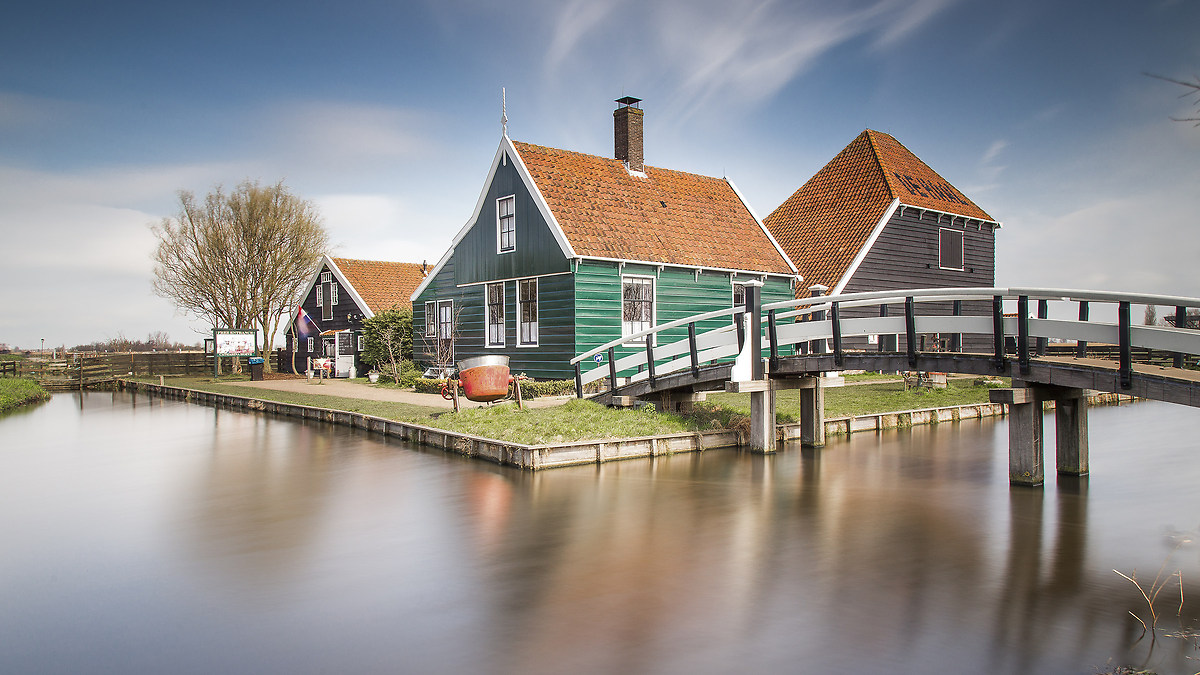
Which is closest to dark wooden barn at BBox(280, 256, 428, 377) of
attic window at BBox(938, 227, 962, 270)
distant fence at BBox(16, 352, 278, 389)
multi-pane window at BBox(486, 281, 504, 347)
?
distant fence at BBox(16, 352, 278, 389)

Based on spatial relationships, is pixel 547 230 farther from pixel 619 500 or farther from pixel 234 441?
pixel 619 500

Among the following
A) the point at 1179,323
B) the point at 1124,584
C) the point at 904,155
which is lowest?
the point at 1124,584

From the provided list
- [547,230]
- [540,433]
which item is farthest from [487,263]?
[540,433]

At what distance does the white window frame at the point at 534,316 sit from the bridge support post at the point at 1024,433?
41.5ft

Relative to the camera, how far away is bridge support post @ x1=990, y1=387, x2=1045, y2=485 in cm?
995

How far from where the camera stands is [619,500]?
9922 mm

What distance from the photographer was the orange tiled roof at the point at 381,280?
3375 cm

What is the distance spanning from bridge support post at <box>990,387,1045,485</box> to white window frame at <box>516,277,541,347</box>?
41.5 ft

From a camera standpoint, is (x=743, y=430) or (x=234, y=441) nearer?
(x=743, y=430)

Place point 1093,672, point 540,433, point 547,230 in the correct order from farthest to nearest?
point 547,230 < point 540,433 < point 1093,672

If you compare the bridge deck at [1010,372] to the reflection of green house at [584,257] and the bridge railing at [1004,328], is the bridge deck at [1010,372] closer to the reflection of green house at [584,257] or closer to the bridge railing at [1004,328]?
the bridge railing at [1004,328]

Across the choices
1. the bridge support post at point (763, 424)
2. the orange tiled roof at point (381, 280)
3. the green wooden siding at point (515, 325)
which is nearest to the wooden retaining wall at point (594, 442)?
the bridge support post at point (763, 424)

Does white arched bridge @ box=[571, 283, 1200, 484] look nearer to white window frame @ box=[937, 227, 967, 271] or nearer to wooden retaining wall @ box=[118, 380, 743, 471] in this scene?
wooden retaining wall @ box=[118, 380, 743, 471]

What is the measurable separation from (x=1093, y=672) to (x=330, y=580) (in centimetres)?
584
